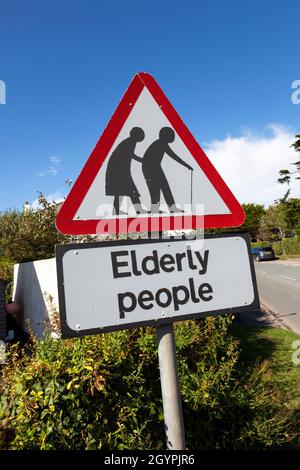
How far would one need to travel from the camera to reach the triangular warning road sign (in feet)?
4.43

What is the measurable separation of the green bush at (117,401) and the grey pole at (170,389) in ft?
3.52

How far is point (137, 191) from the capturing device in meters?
1.38

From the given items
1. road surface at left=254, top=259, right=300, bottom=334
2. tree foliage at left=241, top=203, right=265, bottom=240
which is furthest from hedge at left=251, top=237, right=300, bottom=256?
tree foliage at left=241, top=203, right=265, bottom=240

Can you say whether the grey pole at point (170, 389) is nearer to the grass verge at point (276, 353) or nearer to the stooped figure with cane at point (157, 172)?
the stooped figure with cane at point (157, 172)

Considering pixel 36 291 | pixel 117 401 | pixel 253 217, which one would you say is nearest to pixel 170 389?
pixel 117 401

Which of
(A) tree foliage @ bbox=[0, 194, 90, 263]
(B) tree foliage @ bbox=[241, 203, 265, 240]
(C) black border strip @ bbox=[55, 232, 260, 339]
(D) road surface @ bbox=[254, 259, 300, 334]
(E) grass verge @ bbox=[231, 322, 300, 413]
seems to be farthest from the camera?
(B) tree foliage @ bbox=[241, 203, 265, 240]

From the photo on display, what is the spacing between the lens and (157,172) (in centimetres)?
143

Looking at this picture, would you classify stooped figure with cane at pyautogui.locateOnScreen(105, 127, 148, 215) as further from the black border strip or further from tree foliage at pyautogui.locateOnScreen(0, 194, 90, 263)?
tree foliage at pyautogui.locateOnScreen(0, 194, 90, 263)

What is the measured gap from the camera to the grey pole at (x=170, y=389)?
131 centimetres

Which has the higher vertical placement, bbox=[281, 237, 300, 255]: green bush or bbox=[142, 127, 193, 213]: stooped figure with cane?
bbox=[281, 237, 300, 255]: green bush

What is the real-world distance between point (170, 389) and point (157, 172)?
864 millimetres

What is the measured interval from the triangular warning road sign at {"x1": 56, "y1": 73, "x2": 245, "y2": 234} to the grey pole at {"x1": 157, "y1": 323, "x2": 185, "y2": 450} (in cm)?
43
